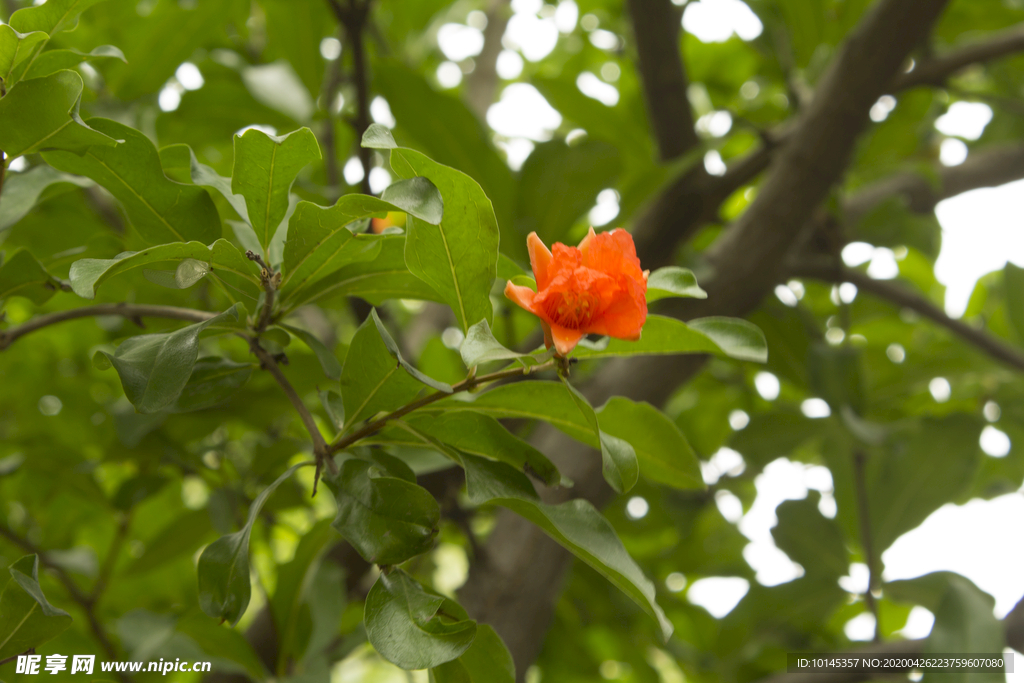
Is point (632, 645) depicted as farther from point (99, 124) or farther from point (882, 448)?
point (99, 124)

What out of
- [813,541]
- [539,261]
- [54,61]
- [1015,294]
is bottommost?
[813,541]

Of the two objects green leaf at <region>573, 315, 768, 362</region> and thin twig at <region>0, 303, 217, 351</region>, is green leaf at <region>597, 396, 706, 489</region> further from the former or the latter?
thin twig at <region>0, 303, 217, 351</region>

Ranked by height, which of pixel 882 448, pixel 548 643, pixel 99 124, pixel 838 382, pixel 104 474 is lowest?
pixel 548 643

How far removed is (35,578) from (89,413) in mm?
704

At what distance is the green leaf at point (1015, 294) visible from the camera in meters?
1.12

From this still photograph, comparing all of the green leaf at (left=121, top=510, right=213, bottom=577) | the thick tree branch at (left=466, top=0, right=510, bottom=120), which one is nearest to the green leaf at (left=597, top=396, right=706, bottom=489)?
the green leaf at (left=121, top=510, right=213, bottom=577)

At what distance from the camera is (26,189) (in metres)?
0.54

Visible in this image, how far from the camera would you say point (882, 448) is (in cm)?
100

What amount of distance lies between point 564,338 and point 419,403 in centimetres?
12

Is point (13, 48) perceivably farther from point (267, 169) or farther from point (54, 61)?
point (267, 169)

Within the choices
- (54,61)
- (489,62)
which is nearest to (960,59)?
(489,62)

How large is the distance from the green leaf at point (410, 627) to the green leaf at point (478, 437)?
10 centimetres

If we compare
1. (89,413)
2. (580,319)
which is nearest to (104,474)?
(89,413)

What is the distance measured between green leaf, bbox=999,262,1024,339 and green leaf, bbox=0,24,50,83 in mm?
1354
